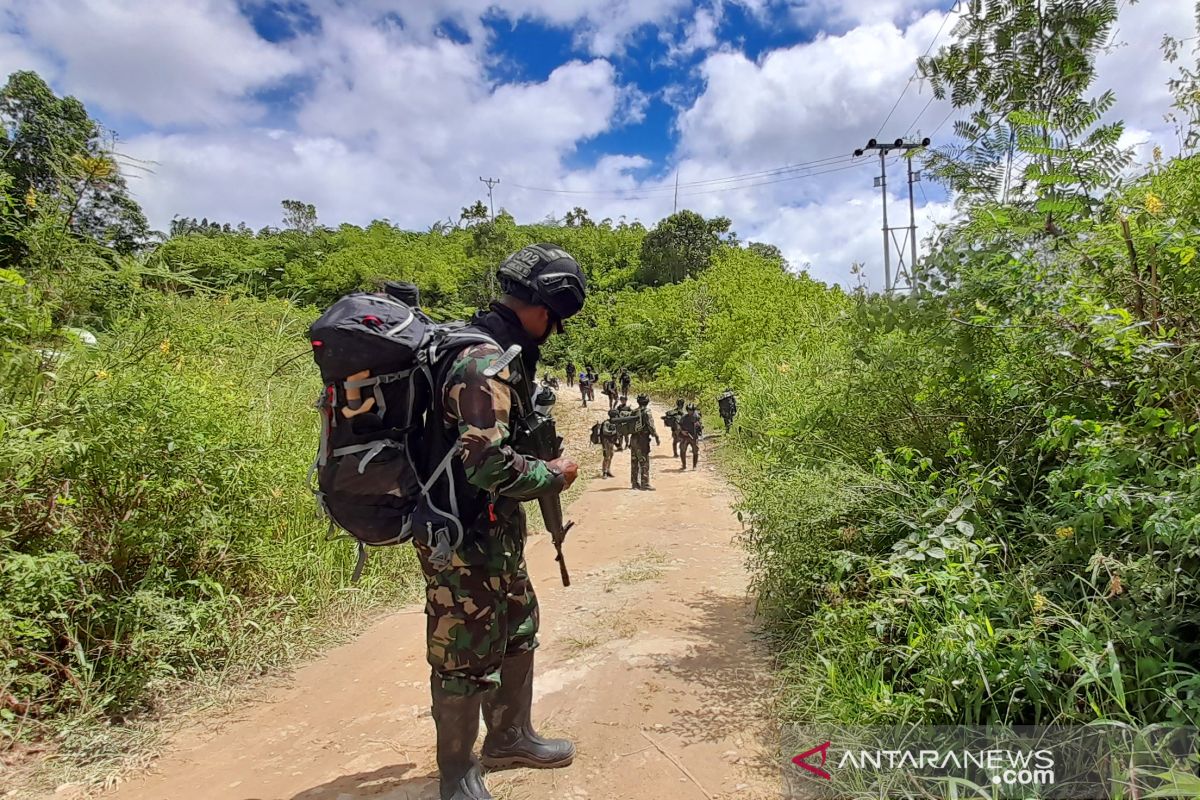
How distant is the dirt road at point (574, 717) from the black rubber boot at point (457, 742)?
0.60 feet

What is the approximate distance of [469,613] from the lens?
2.20 meters

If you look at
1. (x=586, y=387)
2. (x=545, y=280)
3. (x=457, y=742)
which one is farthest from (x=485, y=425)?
(x=586, y=387)

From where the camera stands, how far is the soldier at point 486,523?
6.89 feet

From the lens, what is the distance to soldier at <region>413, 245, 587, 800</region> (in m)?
2.10

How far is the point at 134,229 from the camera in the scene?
4344 millimetres

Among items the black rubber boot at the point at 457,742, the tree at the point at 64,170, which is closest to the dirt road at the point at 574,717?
the black rubber boot at the point at 457,742

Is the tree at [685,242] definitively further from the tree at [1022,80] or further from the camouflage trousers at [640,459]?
the tree at [1022,80]

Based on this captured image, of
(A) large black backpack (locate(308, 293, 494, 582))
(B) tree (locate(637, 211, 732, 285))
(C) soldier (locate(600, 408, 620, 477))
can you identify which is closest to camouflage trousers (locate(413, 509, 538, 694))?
(A) large black backpack (locate(308, 293, 494, 582))

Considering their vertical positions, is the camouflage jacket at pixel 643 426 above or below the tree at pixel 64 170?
below

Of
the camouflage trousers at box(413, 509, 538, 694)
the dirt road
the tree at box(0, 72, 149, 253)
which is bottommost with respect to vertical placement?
the dirt road

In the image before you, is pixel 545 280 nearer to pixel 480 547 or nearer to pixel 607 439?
pixel 480 547

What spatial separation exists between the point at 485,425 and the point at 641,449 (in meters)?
7.86

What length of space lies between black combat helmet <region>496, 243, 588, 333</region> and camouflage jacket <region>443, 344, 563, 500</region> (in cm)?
30

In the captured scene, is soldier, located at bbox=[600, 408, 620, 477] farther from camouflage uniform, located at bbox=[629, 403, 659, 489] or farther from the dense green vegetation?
the dense green vegetation
